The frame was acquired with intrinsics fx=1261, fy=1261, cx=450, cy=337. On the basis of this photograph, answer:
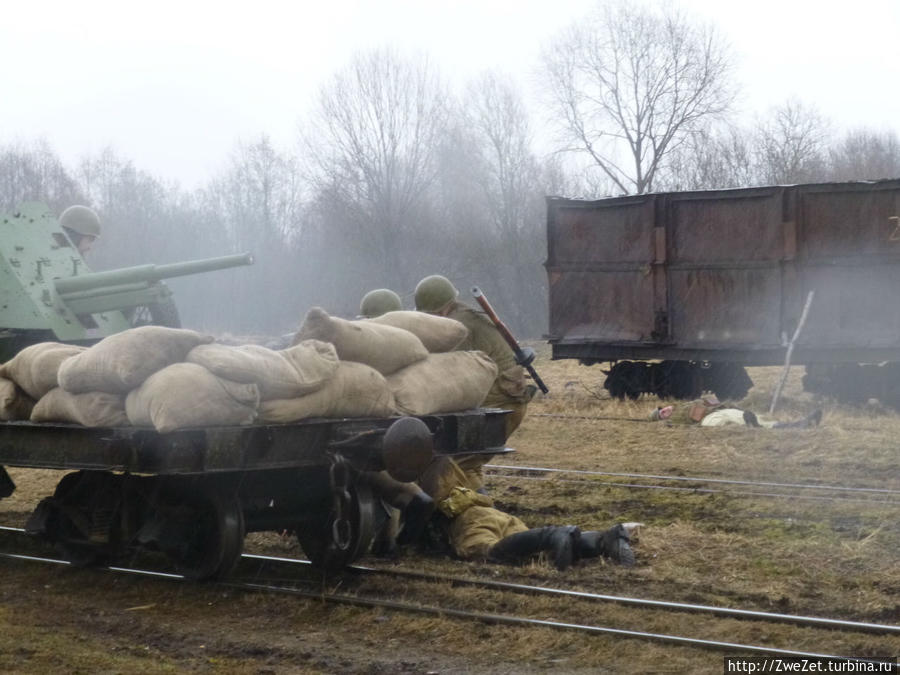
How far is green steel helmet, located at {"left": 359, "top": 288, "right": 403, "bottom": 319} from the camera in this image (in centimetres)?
888

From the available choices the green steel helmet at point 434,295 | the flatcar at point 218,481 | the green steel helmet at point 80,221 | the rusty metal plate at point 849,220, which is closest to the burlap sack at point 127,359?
the flatcar at point 218,481

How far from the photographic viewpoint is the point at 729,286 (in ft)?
57.0

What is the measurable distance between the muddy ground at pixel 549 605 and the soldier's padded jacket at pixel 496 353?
38.8 inches

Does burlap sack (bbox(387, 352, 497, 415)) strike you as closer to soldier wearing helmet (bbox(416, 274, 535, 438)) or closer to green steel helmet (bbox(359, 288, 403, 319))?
soldier wearing helmet (bbox(416, 274, 535, 438))

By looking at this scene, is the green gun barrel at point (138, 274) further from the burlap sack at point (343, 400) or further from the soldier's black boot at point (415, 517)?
the burlap sack at point (343, 400)

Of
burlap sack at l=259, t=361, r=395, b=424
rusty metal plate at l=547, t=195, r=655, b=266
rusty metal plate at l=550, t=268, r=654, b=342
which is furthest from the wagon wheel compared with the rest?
rusty metal plate at l=547, t=195, r=655, b=266

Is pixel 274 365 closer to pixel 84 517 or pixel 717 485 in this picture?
pixel 84 517

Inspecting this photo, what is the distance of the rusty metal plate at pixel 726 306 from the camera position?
55.3 feet

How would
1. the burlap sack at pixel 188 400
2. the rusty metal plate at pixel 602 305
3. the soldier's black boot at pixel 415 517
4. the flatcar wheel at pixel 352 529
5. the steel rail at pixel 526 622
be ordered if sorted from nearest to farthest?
1. the steel rail at pixel 526 622
2. the burlap sack at pixel 188 400
3. the flatcar wheel at pixel 352 529
4. the soldier's black boot at pixel 415 517
5. the rusty metal plate at pixel 602 305

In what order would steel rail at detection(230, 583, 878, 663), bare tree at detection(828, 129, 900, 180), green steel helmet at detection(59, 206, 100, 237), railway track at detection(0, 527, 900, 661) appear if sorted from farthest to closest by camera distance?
bare tree at detection(828, 129, 900, 180)
green steel helmet at detection(59, 206, 100, 237)
railway track at detection(0, 527, 900, 661)
steel rail at detection(230, 583, 878, 663)

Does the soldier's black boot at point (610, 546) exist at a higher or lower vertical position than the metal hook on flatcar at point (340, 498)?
lower

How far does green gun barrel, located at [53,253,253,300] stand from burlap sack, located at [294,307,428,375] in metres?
2.85

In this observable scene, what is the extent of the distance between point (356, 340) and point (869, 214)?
11183mm

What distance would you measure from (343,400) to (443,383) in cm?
78
